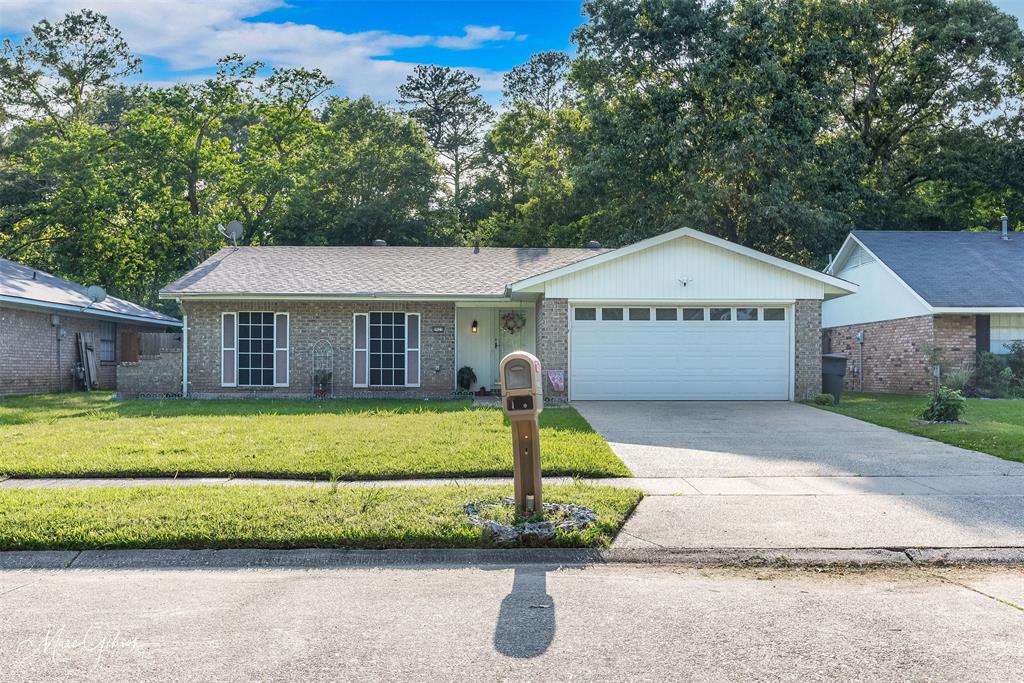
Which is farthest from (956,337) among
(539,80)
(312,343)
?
(539,80)

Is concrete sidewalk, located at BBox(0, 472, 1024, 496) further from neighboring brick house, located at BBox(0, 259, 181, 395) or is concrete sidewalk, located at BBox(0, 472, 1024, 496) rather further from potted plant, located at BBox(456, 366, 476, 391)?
neighboring brick house, located at BBox(0, 259, 181, 395)

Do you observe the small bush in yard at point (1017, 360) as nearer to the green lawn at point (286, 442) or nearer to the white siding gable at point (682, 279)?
the white siding gable at point (682, 279)

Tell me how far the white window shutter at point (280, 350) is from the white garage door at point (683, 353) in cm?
684

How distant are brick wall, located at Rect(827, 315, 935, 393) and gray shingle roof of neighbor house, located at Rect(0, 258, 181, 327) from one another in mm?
21887

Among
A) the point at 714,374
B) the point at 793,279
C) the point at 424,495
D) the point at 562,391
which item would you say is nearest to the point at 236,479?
the point at 424,495

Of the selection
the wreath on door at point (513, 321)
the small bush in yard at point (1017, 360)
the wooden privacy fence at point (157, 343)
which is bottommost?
the small bush in yard at point (1017, 360)

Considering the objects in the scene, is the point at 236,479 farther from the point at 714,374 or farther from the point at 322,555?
the point at 714,374

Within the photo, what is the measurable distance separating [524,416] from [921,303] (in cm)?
1707

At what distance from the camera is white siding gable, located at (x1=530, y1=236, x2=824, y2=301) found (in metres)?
17.2

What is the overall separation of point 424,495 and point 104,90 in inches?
1509

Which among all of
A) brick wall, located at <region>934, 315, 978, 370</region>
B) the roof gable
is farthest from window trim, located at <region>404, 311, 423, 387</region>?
brick wall, located at <region>934, 315, 978, 370</region>

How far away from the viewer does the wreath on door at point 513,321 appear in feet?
65.6

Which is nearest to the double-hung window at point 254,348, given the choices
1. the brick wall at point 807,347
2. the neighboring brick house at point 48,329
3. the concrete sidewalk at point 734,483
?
the neighboring brick house at point 48,329

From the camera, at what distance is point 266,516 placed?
6.41 metres
